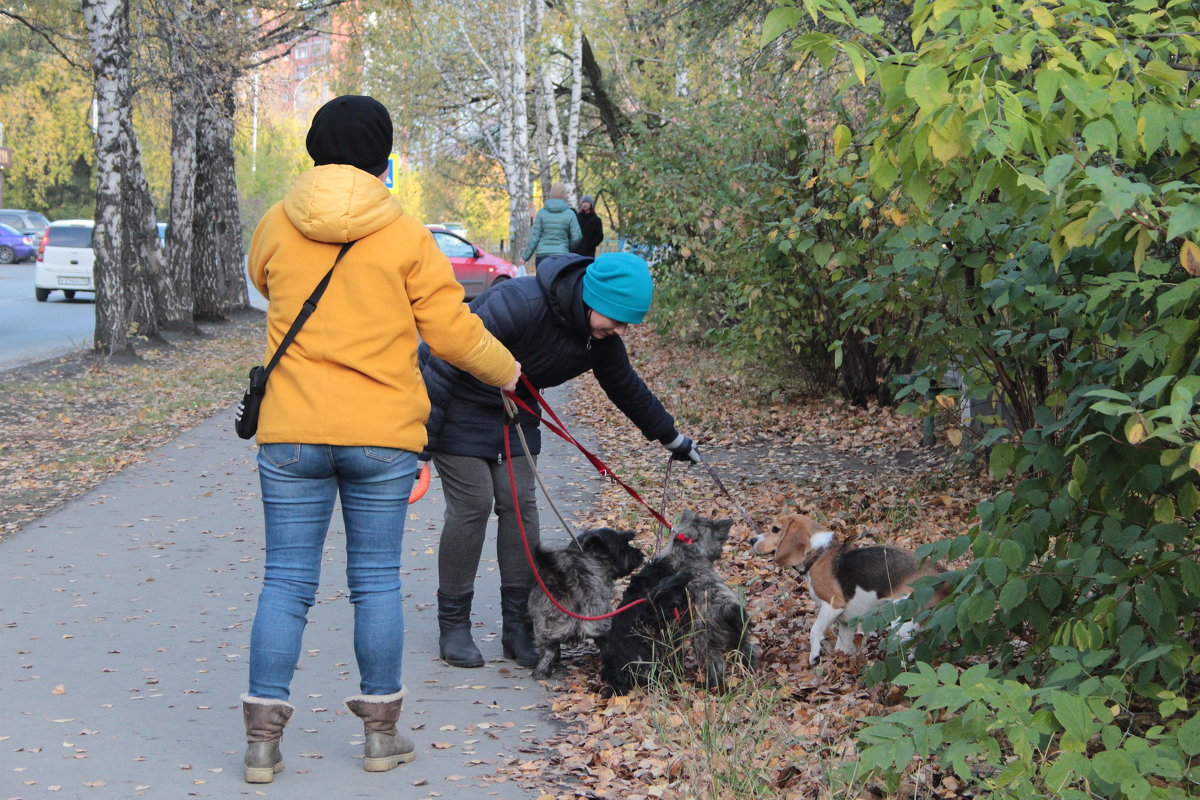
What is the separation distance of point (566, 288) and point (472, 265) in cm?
2199

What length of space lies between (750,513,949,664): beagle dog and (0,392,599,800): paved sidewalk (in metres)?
1.35

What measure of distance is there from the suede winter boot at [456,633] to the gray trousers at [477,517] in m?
0.05

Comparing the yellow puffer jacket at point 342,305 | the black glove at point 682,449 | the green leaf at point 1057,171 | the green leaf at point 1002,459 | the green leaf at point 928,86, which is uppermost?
the green leaf at point 928,86

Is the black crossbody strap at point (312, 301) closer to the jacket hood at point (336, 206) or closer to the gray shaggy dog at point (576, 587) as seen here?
the jacket hood at point (336, 206)

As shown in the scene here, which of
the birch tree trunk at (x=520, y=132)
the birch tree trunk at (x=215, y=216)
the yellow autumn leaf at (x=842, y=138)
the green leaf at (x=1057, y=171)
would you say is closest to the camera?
the green leaf at (x=1057, y=171)

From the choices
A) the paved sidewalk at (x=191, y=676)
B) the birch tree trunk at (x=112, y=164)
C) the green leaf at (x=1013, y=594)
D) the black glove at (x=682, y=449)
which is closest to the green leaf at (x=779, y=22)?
the green leaf at (x=1013, y=594)

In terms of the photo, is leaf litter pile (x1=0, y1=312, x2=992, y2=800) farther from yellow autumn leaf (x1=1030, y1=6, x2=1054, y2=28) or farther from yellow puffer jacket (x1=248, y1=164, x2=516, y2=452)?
yellow autumn leaf (x1=1030, y1=6, x2=1054, y2=28)

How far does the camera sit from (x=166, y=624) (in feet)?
20.1

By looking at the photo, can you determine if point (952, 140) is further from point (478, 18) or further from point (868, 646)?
point (478, 18)

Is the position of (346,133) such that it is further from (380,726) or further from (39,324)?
(39,324)

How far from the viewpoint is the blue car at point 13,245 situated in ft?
160

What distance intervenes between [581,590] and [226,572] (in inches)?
110

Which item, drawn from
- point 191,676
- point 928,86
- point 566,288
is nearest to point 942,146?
point 928,86

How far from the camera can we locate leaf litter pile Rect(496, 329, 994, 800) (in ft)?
14.1
